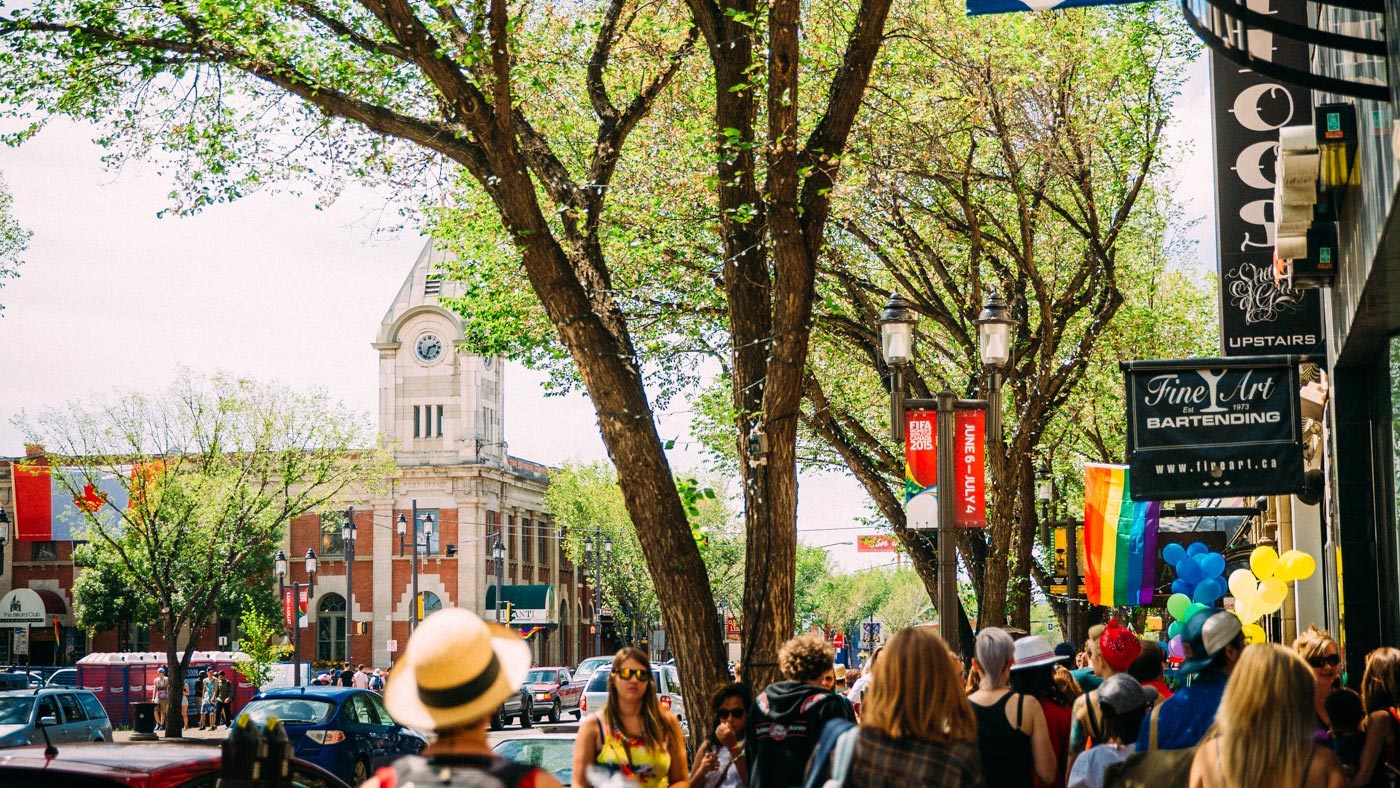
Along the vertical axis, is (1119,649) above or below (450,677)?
below

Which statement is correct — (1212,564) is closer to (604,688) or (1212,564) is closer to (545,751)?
(545,751)

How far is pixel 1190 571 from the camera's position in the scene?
56.5ft

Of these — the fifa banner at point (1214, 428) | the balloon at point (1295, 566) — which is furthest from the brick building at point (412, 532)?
the fifa banner at point (1214, 428)

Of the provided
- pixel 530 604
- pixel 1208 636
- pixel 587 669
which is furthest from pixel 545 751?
pixel 530 604

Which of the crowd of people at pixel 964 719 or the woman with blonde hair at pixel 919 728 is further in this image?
the woman with blonde hair at pixel 919 728

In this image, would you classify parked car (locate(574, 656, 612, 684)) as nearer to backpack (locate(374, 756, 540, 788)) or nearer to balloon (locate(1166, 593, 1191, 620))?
balloon (locate(1166, 593, 1191, 620))

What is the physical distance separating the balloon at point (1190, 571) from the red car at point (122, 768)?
12429 millimetres

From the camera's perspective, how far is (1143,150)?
2083cm

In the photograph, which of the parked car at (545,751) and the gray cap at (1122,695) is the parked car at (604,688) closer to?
the parked car at (545,751)

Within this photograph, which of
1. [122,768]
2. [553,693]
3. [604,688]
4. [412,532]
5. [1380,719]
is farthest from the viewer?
[412,532]

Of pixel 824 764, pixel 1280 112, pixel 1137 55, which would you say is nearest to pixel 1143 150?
pixel 1137 55

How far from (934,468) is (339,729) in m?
9.88

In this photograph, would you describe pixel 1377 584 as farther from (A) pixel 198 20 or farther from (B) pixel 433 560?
(B) pixel 433 560

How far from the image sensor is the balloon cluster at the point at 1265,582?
549 inches
